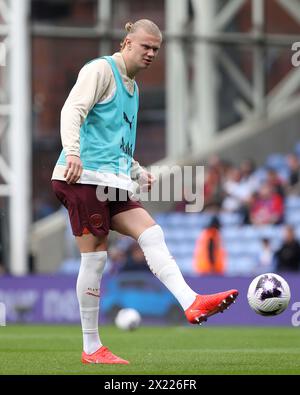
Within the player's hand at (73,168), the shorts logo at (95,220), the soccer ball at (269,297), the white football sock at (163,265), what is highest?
the player's hand at (73,168)

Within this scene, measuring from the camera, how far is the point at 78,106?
809cm

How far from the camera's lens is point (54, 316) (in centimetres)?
1855

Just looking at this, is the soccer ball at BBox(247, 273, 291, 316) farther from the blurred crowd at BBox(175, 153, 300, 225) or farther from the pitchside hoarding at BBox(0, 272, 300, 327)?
the blurred crowd at BBox(175, 153, 300, 225)

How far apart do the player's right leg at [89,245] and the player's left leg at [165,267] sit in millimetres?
157

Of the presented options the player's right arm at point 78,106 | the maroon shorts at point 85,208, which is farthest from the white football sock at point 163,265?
the player's right arm at point 78,106

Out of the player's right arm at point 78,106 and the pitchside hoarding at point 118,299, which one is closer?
the player's right arm at point 78,106

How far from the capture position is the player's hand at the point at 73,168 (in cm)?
788

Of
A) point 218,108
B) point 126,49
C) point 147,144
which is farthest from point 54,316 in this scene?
point 147,144

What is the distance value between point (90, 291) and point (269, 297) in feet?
3.91

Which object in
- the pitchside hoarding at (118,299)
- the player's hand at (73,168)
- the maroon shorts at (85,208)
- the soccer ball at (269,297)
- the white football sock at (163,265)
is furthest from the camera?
the pitchside hoarding at (118,299)

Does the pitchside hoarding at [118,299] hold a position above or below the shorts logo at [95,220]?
below

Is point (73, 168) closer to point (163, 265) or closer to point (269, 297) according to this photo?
point (163, 265)

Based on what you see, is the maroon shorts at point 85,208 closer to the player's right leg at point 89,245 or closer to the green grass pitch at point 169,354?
the player's right leg at point 89,245

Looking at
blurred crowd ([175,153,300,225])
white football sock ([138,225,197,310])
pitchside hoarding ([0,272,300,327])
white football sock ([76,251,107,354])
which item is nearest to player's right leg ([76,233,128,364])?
white football sock ([76,251,107,354])
